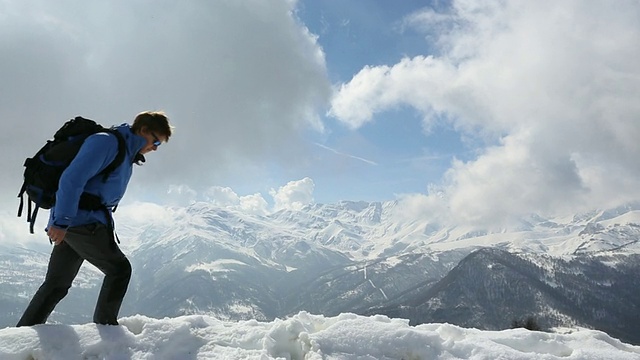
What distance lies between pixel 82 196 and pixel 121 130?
120 centimetres

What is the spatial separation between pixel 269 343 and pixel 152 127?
3.98m

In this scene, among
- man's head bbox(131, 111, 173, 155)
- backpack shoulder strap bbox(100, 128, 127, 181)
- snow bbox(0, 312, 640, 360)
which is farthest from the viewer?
man's head bbox(131, 111, 173, 155)

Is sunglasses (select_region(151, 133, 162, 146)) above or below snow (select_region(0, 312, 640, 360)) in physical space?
above

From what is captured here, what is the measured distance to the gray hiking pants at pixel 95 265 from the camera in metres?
6.99

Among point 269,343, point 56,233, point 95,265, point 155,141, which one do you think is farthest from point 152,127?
point 269,343

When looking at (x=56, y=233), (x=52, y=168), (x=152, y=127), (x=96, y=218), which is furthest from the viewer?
(x=152, y=127)

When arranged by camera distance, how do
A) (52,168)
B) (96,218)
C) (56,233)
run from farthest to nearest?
(96,218) → (52,168) → (56,233)

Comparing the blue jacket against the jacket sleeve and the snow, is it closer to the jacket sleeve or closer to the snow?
the jacket sleeve

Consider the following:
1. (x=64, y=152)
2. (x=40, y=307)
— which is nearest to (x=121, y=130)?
(x=64, y=152)

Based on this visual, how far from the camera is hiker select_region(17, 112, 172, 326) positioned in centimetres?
632

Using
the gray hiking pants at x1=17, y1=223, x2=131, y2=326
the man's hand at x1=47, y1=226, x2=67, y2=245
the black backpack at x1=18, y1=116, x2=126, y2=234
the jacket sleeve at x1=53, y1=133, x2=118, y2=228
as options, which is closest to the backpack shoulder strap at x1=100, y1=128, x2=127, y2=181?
the black backpack at x1=18, y1=116, x2=126, y2=234

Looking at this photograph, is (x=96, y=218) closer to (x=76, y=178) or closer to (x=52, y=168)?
(x=76, y=178)

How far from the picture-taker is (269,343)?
7211 mm

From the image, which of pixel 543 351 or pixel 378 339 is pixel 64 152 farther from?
pixel 543 351
